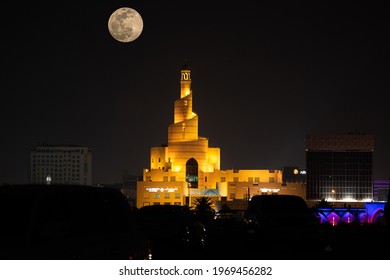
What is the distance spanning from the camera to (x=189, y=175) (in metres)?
163

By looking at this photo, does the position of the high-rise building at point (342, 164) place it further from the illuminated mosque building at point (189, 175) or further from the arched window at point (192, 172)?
the arched window at point (192, 172)

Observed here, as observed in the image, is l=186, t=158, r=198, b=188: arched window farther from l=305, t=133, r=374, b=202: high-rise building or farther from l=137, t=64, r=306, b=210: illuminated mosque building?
l=305, t=133, r=374, b=202: high-rise building

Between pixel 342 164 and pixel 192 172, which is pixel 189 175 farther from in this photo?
pixel 342 164

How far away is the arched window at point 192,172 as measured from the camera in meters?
162

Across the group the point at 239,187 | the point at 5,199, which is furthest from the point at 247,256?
the point at 239,187

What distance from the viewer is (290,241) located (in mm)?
25500

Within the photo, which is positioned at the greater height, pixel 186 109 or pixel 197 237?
pixel 186 109

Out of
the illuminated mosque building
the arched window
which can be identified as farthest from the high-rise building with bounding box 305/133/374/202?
the arched window

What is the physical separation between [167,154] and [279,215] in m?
Answer: 139

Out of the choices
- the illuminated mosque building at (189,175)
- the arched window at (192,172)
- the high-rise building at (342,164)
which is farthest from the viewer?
the high-rise building at (342,164)

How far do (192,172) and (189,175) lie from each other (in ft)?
2.52

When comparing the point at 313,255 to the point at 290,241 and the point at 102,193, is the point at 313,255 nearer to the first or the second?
the point at 290,241

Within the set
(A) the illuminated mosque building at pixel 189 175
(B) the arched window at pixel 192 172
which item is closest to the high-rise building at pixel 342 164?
(A) the illuminated mosque building at pixel 189 175

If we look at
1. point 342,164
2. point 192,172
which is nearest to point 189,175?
point 192,172
